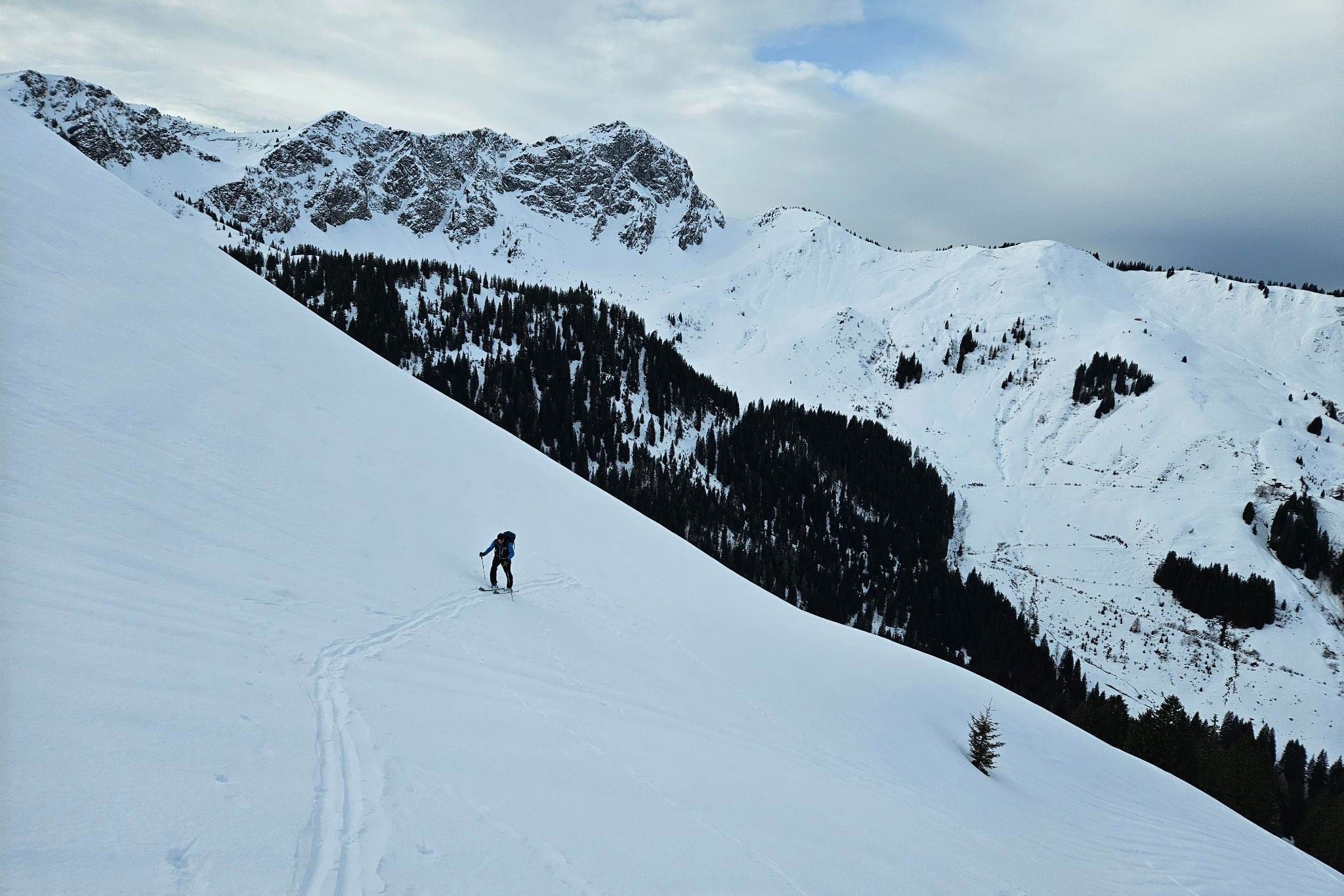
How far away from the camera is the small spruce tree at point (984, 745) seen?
1541 centimetres

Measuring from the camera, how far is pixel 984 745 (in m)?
15.7

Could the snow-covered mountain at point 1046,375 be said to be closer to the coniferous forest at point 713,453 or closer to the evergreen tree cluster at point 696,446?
the coniferous forest at point 713,453

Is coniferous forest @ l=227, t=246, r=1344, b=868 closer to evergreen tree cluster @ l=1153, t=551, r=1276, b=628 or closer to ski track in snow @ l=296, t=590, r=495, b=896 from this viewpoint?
evergreen tree cluster @ l=1153, t=551, r=1276, b=628

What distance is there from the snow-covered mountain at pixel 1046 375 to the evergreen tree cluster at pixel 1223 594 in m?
1.42

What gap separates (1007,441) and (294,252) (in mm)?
131661

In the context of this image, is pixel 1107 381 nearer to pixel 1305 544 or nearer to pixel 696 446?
pixel 1305 544

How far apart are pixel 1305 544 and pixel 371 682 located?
282 feet

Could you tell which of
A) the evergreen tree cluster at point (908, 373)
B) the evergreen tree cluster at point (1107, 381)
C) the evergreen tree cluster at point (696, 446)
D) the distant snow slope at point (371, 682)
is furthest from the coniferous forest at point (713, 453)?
the distant snow slope at point (371, 682)

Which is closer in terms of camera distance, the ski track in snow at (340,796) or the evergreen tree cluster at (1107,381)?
the ski track in snow at (340,796)

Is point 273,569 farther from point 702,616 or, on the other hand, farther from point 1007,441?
point 1007,441

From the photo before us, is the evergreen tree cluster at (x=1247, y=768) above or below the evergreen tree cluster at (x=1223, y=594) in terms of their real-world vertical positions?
below

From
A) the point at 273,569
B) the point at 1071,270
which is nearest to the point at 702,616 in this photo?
the point at 273,569

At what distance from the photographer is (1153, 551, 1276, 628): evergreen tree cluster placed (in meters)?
53.6

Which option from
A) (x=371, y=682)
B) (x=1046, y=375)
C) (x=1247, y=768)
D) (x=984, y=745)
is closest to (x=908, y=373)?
(x=1046, y=375)
